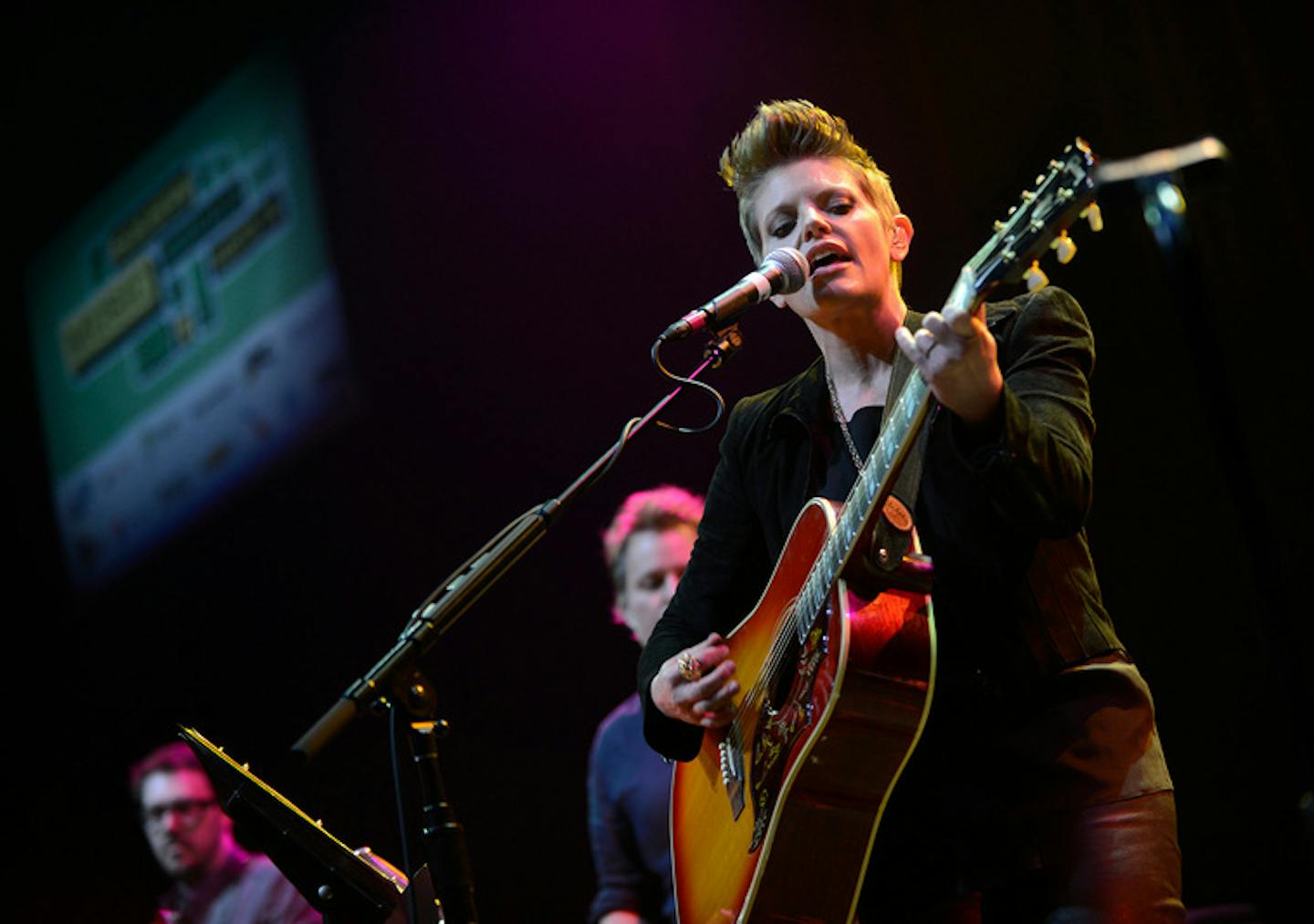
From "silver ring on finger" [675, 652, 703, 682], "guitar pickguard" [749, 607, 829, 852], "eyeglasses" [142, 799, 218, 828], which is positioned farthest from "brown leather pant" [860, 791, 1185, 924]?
"eyeglasses" [142, 799, 218, 828]

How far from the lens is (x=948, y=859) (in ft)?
6.93

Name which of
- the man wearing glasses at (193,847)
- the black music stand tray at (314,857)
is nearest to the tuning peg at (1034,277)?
the black music stand tray at (314,857)

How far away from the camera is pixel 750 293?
2396mm

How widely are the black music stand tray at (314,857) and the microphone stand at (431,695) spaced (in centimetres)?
Answer: 12

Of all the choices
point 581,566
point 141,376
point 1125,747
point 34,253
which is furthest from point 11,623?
point 1125,747

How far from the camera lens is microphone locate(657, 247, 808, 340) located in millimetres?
2398

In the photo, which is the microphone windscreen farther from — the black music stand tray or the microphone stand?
the black music stand tray

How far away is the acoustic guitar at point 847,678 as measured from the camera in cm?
188

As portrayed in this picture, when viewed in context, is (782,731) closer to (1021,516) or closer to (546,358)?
(1021,516)

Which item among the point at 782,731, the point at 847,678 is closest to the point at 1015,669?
the point at 847,678

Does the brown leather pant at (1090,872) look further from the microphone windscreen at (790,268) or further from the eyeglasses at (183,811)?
the eyeglasses at (183,811)

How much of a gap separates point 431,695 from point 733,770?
23.3 inches

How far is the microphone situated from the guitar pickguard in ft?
1.95

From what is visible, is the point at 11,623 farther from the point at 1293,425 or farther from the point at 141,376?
the point at 1293,425
